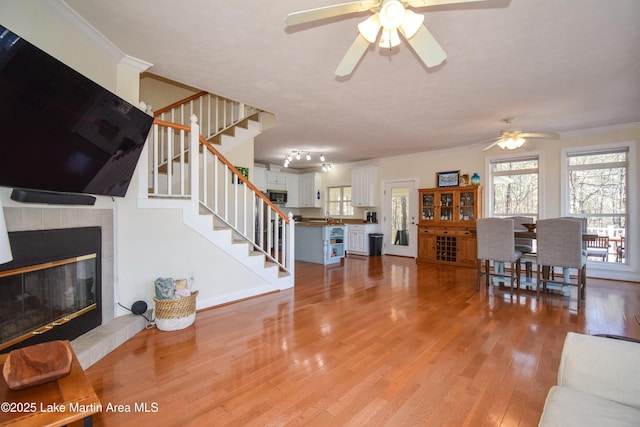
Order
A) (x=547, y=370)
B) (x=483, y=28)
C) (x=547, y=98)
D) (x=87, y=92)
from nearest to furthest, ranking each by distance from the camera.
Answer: (x=87, y=92) < (x=547, y=370) < (x=483, y=28) < (x=547, y=98)

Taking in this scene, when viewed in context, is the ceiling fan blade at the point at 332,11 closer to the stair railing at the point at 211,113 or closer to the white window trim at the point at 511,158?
the stair railing at the point at 211,113

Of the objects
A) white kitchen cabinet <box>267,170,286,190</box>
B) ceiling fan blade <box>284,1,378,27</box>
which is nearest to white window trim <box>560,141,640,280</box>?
ceiling fan blade <box>284,1,378,27</box>

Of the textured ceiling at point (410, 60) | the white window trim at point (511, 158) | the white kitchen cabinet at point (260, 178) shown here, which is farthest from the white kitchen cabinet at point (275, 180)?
the white window trim at point (511, 158)

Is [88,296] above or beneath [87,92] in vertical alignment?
beneath

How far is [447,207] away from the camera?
21.2ft

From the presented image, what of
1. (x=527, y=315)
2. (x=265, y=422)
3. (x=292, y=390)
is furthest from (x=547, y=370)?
(x=265, y=422)

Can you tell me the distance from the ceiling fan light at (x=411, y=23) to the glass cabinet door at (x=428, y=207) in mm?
5330

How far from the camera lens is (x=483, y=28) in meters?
2.27

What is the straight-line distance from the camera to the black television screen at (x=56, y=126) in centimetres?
145

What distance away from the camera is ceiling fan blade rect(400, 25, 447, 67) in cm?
182

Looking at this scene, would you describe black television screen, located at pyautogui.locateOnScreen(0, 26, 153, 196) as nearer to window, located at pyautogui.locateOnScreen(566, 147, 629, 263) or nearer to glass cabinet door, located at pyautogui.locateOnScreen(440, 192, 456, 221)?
glass cabinet door, located at pyautogui.locateOnScreen(440, 192, 456, 221)

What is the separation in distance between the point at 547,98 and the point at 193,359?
15.7ft

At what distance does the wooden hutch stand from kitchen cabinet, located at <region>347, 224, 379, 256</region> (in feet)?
4.26

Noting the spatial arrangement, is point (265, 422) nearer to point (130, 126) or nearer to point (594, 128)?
point (130, 126)
